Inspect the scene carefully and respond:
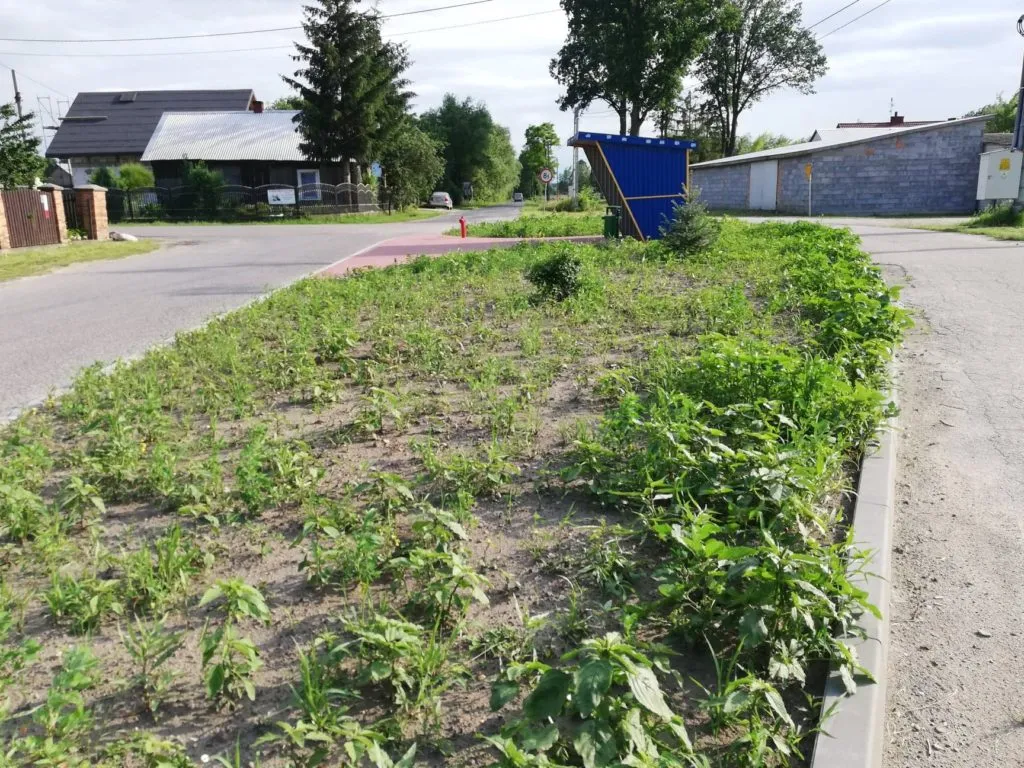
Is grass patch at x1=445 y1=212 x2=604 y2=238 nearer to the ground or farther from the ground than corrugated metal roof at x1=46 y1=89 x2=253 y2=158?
nearer to the ground

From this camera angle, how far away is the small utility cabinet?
1168 inches

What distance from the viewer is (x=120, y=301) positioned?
40.6 ft

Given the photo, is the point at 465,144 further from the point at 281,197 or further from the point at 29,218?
the point at 29,218

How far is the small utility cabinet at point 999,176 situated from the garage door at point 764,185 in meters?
10.4

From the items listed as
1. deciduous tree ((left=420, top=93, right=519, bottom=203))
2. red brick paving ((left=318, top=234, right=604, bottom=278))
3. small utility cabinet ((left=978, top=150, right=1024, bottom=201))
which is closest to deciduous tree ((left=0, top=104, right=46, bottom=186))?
red brick paving ((left=318, top=234, right=604, bottom=278))

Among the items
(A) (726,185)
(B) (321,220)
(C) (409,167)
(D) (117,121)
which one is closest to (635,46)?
(A) (726,185)

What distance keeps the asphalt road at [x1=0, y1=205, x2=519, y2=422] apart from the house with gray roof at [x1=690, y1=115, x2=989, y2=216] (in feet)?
73.4

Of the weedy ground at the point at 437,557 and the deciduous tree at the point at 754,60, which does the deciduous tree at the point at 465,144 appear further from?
the weedy ground at the point at 437,557

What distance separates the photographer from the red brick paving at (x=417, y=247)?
17812 mm

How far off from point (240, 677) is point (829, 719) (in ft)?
6.48

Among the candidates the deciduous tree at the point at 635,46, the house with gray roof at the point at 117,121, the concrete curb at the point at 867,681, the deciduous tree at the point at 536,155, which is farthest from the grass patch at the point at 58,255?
the deciduous tree at the point at 536,155

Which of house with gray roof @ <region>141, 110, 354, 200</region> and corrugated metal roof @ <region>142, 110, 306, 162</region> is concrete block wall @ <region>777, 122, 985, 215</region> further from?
corrugated metal roof @ <region>142, 110, 306, 162</region>

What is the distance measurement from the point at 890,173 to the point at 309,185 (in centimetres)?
3118

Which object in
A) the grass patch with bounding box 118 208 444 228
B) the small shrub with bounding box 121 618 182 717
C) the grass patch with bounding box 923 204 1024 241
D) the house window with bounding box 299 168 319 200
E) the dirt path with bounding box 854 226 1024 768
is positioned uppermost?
the house window with bounding box 299 168 319 200
